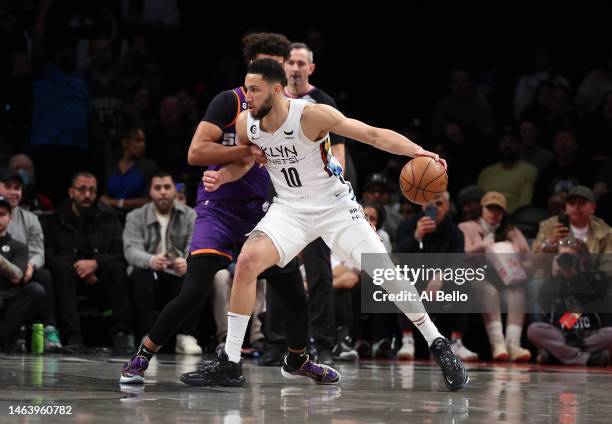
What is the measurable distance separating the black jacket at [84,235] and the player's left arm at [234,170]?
477cm

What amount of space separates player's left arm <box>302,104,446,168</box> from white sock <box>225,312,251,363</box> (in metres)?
1.22

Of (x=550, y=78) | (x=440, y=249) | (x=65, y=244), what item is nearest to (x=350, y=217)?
(x=440, y=249)

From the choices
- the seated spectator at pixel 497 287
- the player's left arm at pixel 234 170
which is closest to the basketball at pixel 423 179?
the player's left arm at pixel 234 170

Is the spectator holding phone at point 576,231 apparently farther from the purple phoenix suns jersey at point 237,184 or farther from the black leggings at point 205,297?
the purple phoenix suns jersey at point 237,184

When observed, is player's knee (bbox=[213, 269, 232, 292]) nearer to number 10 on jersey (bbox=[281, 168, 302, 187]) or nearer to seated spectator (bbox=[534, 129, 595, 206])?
seated spectator (bbox=[534, 129, 595, 206])

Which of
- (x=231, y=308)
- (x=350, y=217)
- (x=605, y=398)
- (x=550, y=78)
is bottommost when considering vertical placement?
(x=605, y=398)

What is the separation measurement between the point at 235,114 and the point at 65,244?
496 cm

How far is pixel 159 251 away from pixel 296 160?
5043mm

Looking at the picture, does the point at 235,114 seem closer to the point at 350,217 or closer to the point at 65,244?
the point at 350,217

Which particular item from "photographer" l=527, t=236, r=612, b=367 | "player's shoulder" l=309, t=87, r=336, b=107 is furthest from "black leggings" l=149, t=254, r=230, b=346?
"photographer" l=527, t=236, r=612, b=367

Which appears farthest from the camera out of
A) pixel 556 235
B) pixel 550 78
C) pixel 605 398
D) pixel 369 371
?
pixel 550 78

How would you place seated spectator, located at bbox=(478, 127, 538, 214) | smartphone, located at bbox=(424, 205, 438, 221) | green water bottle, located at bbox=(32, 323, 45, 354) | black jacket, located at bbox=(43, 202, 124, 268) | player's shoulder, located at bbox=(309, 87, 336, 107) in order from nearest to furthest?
player's shoulder, located at bbox=(309, 87, 336, 107), green water bottle, located at bbox=(32, 323, 45, 354), smartphone, located at bbox=(424, 205, 438, 221), black jacket, located at bbox=(43, 202, 124, 268), seated spectator, located at bbox=(478, 127, 538, 214)

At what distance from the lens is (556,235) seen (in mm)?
11219

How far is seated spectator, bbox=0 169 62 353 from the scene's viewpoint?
10953 millimetres
